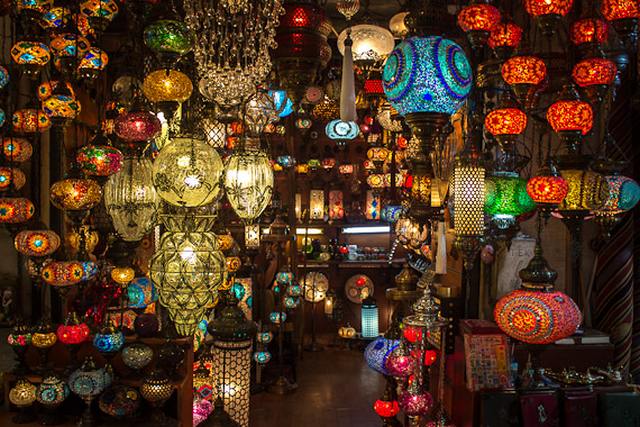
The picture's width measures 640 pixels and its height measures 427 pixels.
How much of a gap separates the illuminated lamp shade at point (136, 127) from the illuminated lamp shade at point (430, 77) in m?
1.22

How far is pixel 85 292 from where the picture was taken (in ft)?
13.7

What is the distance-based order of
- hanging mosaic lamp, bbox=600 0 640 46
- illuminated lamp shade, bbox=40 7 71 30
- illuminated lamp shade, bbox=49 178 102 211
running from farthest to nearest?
illuminated lamp shade, bbox=40 7 71 30, illuminated lamp shade, bbox=49 178 102 211, hanging mosaic lamp, bbox=600 0 640 46

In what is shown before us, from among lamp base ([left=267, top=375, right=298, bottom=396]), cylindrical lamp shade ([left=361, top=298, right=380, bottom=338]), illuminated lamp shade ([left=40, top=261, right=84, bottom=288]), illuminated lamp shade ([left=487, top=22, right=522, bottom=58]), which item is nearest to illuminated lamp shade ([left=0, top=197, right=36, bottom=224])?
illuminated lamp shade ([left=40, top=261, right=84, bottom=288])

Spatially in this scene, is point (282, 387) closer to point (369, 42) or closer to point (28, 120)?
point (28, 120)

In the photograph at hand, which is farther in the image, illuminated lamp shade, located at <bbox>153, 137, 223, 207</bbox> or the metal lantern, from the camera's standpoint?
the metal lantern

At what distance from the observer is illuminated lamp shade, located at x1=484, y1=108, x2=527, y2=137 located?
274 centimetres

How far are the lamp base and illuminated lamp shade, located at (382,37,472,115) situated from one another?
15.7 ft

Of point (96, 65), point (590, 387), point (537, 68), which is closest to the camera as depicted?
point (537, 68)

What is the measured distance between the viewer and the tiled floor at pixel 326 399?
537 cm

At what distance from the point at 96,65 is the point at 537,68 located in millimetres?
2316

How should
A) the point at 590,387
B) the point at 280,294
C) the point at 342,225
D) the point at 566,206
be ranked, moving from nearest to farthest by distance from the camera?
the point at 566,206, the point at 590,387, the point at 280,294, the point at 342,225

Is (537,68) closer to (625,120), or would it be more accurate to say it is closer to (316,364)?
(625,120)

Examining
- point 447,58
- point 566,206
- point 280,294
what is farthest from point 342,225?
point 447,58

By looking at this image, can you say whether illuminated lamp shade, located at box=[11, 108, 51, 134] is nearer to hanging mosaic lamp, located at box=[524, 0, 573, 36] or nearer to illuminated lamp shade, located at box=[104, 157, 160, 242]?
illuminated lamp shade, located at box=[104, 157, 160, 242]
